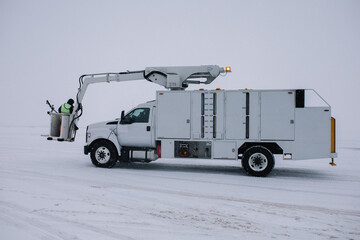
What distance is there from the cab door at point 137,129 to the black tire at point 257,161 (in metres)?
3.46

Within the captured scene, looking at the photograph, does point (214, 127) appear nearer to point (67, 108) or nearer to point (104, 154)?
point (104, 154)

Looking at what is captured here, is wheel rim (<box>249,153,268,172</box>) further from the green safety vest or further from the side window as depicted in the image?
the green safety vest

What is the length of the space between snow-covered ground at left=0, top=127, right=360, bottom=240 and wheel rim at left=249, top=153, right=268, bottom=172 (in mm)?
417

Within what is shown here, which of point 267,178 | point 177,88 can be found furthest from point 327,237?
point 177,88

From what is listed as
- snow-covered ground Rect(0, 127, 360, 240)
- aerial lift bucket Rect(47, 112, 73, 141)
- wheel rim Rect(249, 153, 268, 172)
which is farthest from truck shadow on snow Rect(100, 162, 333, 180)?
aerial lift bucket Rect(47, 112, 73, 141)

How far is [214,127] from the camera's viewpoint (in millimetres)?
11500

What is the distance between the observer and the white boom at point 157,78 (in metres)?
12.6

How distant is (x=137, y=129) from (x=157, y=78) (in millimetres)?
2242

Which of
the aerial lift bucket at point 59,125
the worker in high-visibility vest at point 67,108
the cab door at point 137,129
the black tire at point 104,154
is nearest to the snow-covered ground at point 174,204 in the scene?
the black tire at point 104,154

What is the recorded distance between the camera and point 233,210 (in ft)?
22.3

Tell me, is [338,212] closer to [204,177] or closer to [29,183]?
[204,177]

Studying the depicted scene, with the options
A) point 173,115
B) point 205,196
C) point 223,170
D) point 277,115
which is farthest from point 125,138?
point 277,115

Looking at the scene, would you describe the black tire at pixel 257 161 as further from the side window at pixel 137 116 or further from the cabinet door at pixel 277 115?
the side window at pixel 137 116

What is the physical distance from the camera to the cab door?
40.3 feet
